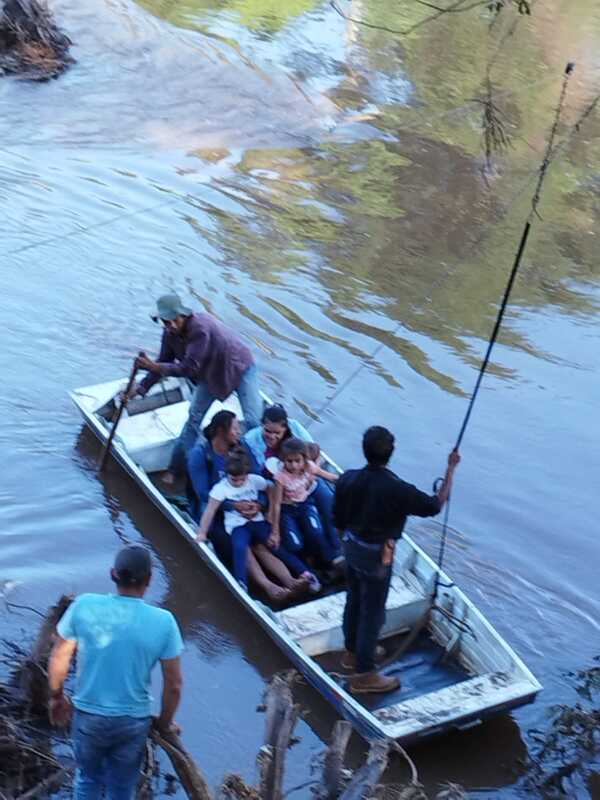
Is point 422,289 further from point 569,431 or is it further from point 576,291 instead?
point 569,431

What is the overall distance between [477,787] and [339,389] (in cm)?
602

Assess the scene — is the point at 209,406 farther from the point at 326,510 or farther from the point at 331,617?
the point at 331,617

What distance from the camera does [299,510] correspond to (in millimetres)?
8797

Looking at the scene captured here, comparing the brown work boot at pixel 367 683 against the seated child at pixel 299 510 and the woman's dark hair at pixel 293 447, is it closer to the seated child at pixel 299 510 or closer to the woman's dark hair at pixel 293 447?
the seated child at pixel 299 510

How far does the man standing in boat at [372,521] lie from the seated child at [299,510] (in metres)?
1.26

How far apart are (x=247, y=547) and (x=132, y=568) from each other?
146 inches

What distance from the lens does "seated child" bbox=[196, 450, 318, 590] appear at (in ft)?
28.2

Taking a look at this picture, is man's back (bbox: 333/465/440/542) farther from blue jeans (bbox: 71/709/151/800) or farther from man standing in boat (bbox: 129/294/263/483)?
man standing in boat (bbox: 129/294/263/483)

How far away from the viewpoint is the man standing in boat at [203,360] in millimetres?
9492

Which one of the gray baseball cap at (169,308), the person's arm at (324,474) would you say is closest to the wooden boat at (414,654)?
the person's arm at (324,474)

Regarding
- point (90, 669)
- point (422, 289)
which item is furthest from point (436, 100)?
point (90, 669)

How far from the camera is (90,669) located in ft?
16.7

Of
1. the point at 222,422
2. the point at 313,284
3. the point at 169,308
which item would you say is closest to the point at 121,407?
the point at 169,308

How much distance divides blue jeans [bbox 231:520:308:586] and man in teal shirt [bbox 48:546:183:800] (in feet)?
10.8
